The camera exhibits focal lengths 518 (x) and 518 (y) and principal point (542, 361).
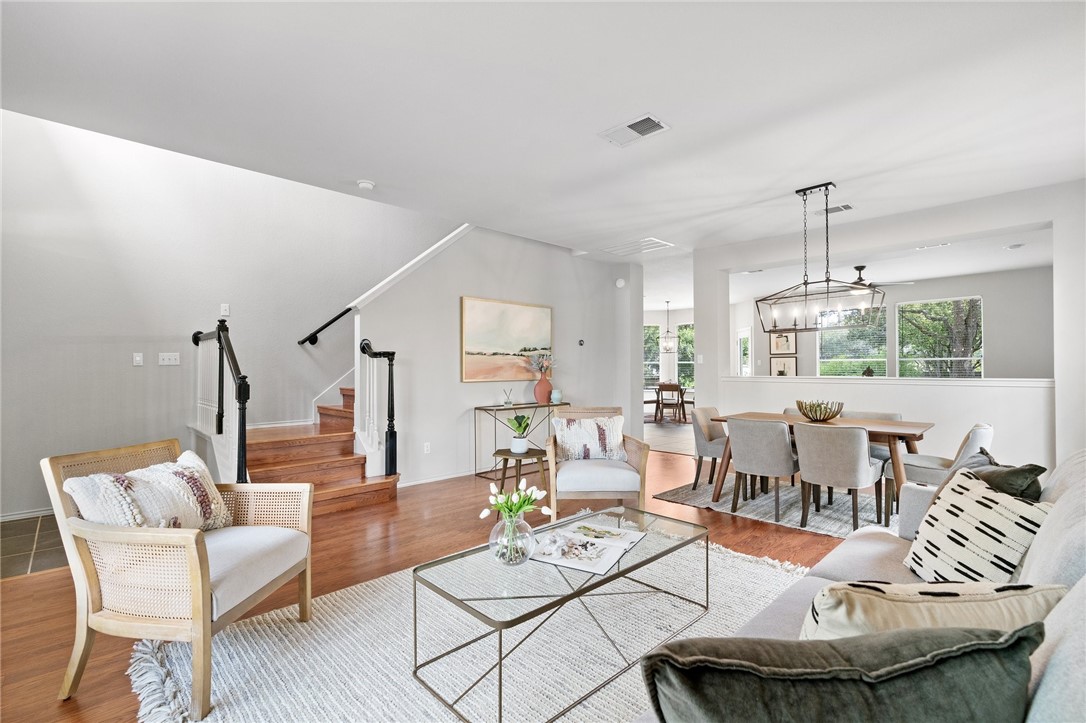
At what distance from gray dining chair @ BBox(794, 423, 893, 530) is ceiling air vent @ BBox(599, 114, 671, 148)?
2194mm

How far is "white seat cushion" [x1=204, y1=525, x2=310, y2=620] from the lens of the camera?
1.82 meters

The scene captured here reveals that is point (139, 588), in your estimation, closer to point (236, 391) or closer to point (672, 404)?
point (236, 391)

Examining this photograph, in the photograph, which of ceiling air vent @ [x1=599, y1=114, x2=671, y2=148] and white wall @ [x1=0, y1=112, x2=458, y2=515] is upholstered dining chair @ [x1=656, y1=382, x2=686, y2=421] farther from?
ceiling air vent @ [x1=599, y1=114, x2=671, y2=148]

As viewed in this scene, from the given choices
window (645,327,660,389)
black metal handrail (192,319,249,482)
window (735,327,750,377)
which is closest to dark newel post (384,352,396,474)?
black metal handrail (192,319,249,482)

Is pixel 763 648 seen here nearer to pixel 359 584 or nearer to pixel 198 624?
pixel 198 624

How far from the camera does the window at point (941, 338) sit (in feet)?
26.8

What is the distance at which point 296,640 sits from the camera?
2172 mm

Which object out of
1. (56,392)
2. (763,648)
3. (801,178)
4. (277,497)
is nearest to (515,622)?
(763,648)

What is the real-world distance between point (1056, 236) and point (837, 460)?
105 inches

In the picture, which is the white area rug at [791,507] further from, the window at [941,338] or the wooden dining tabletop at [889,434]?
the window at [941,338]

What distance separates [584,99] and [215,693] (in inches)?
118

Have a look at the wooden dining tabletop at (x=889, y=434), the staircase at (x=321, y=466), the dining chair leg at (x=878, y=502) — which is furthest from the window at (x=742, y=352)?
the staircase at (x=321, y=466)

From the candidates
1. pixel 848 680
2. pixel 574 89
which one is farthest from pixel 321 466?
pixel 848 680

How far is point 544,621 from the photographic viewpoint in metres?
2.28
